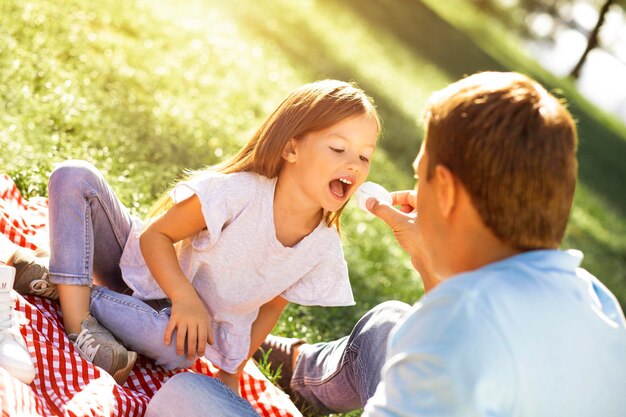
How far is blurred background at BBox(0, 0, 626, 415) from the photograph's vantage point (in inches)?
174

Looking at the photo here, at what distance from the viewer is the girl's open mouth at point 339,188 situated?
2.87 meters

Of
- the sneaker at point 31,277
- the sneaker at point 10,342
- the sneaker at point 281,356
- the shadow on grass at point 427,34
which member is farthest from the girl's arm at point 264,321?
the shadow on grass at point 427,34

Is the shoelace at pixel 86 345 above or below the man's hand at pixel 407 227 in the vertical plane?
below

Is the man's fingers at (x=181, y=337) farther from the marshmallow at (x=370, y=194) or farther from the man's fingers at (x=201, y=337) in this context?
the marshmallow at (x=370, y=194)

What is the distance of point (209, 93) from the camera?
659 centimetres

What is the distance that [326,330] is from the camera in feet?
13.1

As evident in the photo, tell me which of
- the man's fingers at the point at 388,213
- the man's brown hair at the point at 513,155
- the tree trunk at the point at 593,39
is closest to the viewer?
the man's brown hair at the point at 513,155

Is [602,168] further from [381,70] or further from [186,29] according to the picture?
[186,29]

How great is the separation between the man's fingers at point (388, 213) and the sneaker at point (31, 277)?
120 cm

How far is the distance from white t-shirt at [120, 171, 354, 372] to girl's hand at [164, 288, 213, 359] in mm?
241

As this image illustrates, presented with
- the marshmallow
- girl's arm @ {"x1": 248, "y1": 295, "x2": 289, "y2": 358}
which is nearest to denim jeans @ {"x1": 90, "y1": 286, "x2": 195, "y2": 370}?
girl's arm @ {"x1": 248, "y1": 295, "x2": 289, "y2": 358}

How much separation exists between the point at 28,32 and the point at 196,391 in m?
4.01

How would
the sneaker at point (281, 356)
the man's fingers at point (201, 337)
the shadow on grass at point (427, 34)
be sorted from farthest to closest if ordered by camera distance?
the shadow on grass at point (427, 34) < the sneaker at point (281, 356) < the man's fingers at point (201, 337)

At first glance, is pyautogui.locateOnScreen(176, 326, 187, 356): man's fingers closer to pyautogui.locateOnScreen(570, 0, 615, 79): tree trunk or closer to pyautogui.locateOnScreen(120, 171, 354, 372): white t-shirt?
pyautogui.locateOnScreen(120, 171, 354, 372): white t-shirt
